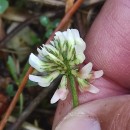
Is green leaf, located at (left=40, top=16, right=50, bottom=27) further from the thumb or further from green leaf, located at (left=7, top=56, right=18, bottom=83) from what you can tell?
the thumb

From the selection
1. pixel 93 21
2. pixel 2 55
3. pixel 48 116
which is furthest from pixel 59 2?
pixel 48 116

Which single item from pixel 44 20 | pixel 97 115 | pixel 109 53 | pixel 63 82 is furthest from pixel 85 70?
pixel 44 20

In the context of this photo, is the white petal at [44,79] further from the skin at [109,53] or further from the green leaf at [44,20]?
the green leaf at [44,20]

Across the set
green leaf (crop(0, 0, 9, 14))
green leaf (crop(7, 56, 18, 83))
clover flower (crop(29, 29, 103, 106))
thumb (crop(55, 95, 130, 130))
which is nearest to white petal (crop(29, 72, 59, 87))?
clover flower (crop(29, 29, 103, 106))

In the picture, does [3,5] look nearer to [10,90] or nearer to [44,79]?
[10,90]

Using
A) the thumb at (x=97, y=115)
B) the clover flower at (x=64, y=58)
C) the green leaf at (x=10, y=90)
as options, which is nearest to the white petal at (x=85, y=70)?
the clover flower at (x=64, y=58)

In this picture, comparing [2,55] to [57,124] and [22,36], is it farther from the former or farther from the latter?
[57,124]

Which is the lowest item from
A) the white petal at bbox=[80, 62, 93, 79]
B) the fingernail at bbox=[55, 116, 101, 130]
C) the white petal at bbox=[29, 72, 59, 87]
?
the fingernail at bbox=[55, 116, 101, 130]
